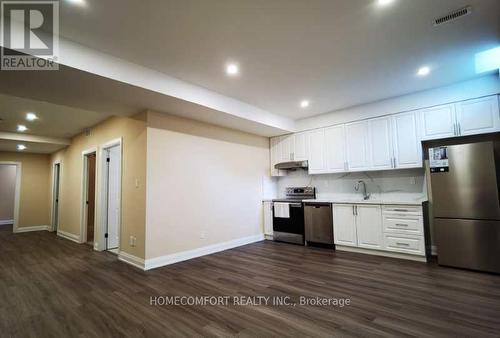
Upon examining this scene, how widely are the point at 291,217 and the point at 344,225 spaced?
3.63 feet

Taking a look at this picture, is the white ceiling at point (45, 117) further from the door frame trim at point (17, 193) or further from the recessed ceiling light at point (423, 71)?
the recessed ceiling light at point (423, 71)

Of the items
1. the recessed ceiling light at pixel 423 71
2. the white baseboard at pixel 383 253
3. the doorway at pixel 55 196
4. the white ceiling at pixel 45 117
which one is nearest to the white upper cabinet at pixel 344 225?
the white baseboard at pixel 383 253

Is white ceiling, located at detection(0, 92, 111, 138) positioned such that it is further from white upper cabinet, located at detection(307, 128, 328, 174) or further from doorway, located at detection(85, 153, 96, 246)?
white upper cabinet, located at detection(307, 128, 328, 174)

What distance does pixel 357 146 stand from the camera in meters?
4.75

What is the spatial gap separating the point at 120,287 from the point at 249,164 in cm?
340

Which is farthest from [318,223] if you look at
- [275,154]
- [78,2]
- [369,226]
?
[78,2]

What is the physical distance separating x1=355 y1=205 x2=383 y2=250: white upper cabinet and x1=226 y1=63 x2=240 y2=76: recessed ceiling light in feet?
10.1

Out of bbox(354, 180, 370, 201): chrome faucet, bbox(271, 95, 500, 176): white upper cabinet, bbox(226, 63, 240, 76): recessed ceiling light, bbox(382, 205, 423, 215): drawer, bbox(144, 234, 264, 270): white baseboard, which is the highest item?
bbox(226, 63, 240, 76): recessed ceiling light

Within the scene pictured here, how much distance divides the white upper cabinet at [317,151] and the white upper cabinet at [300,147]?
11cm

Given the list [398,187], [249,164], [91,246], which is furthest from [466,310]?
[91,246]

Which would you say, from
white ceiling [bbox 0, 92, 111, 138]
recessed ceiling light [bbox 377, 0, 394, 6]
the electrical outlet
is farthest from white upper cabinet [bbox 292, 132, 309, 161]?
white ceiling [bbox 0, 92, 111, 138]

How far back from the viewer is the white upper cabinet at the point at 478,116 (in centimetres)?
354

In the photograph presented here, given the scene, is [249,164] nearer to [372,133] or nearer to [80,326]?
[372,133]

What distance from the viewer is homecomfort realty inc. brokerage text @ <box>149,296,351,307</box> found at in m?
2.58
